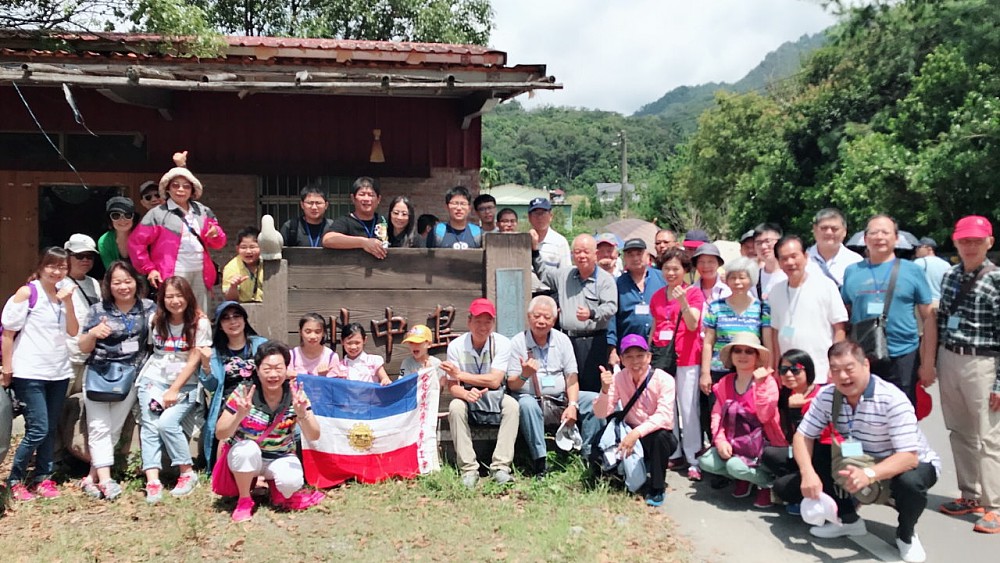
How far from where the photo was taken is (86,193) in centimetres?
996

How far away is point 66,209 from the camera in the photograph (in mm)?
9953

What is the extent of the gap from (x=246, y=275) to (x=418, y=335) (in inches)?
56.2

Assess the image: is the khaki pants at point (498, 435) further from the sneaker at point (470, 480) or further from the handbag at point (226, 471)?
the handbag at point (226, 471)

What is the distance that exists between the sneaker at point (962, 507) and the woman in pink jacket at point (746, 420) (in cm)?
108

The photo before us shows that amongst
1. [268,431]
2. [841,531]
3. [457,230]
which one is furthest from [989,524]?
[268,431]

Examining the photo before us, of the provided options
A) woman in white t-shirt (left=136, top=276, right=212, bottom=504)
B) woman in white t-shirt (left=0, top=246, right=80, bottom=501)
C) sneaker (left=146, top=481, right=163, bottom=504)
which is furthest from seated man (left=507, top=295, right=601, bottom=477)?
woman in white t-shirt (left=0, top=246, right=80, bottom=501)

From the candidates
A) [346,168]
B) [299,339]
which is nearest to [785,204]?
[346,168]

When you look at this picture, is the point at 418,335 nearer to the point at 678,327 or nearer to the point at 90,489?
the point at 678,327

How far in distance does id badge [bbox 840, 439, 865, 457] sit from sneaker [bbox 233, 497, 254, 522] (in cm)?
365

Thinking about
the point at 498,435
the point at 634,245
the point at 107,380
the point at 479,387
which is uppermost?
the point at 634,245

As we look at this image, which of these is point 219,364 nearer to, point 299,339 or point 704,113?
point 299,339

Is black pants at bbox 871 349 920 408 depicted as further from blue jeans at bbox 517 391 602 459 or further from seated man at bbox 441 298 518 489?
seated man at bbox 441 298 518 489

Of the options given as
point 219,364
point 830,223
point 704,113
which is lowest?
point 219,364

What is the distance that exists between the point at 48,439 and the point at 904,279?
19.3ft
